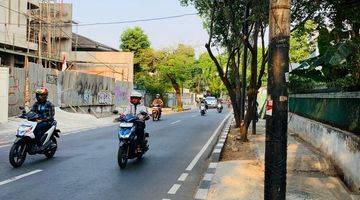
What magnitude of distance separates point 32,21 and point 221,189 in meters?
33.0

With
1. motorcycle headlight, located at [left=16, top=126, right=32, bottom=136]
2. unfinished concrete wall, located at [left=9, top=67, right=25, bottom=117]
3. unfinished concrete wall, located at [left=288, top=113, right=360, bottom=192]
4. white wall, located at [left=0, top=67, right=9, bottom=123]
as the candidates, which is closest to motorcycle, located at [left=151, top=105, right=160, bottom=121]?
unfinished concrete wall, located at [left=9, top=67, right=25, bottom=117]

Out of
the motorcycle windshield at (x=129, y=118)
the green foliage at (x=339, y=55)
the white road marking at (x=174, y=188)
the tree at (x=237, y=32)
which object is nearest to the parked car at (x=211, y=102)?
the tree at (x=237, y=32)

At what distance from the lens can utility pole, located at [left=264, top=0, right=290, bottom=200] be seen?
18.3ft

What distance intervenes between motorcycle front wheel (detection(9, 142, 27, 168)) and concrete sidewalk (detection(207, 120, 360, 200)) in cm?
431

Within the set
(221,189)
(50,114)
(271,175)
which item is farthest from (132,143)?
(271,175)

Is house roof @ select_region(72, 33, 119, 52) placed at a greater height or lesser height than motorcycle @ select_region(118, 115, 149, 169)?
greater

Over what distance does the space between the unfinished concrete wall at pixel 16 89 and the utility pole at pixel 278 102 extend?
18768 millimetres

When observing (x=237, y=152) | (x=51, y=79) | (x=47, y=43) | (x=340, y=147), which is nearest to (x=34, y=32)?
(x=47, y=43)

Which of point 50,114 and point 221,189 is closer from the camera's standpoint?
point 221,189

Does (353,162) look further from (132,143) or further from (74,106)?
(74,106)

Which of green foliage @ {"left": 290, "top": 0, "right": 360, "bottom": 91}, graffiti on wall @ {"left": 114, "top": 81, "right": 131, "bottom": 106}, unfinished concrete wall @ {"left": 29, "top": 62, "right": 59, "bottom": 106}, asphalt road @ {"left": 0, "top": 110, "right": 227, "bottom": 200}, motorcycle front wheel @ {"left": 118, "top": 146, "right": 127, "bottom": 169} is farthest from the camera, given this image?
graffiti on wall @ {"left": 114, "top": 81, "right": 131, "bottom": 106}

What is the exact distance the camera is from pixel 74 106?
31.0 metres

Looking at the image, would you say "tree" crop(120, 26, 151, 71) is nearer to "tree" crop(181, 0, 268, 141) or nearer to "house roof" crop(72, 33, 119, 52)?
"house roof" crop(72, 33, 119, 52)

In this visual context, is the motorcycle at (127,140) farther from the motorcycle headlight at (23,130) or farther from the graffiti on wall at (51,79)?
the graffiti on wall at (51,79)
